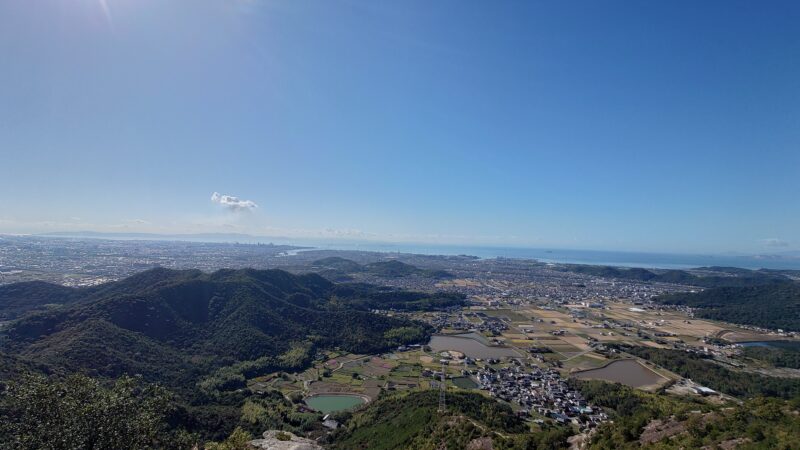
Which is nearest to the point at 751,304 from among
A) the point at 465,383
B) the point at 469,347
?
the point at 469,347

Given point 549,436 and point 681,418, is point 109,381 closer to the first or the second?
point 549,436

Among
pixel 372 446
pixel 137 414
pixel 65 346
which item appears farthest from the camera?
pixel 65 346

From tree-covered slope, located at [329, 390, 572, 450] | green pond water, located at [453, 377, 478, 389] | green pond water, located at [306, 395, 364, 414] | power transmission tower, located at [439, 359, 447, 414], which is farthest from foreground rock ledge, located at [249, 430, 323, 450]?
green pond water, located at [453, 377, 478, 389]

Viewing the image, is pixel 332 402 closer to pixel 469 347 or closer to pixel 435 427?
pixel 435 427

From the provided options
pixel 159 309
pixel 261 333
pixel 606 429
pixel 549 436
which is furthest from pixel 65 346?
pixel 606 429

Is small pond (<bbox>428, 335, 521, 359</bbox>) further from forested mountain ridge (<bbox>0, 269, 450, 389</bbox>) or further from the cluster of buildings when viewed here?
the cluster of buildings

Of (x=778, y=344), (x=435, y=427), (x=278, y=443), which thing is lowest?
(x=778, y=344)

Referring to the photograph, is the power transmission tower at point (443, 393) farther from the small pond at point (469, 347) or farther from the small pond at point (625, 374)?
the small pond at point (625, 374)
